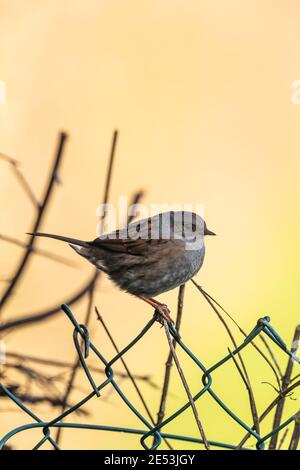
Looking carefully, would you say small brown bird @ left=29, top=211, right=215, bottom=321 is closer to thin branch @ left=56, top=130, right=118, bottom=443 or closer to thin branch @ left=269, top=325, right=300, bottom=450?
thin branch @ left=56, top=130, right=118, bottom=443

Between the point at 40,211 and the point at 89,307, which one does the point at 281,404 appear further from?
the point at 40,211

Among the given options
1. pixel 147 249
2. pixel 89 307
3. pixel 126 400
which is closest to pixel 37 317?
pixel 89 307

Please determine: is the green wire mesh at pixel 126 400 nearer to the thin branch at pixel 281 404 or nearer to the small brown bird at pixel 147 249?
the thin branch at pixel 281 404

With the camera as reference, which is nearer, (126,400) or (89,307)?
(126,400)

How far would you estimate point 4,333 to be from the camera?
67.1 inches

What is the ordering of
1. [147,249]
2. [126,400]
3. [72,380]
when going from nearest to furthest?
[126,400] → [72,380] → [147,249]

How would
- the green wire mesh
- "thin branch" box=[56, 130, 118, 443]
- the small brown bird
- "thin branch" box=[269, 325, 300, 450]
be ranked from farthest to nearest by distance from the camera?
the small brown bird < "thin branch" box=[56, 130, 118, 443] < "thin branch" box=[269, 325, 300, 450] < the green wire mesh

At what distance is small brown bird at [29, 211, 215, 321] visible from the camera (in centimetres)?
193

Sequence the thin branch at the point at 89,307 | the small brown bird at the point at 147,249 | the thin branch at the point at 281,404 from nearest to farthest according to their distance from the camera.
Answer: the thin branch at the point at 281,404 < the thin branch at the point at 89,307 < the small brown bird at the point at 147,249

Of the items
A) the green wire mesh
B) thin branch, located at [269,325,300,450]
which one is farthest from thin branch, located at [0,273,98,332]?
thin branch, located at [269,325,300,450]

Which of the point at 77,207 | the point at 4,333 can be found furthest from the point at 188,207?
the point at 4,333

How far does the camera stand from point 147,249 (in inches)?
77.5

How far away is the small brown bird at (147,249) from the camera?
6.34 ft

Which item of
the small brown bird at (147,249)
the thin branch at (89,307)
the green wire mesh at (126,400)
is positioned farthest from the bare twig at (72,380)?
the small brown bird at (147,249)
